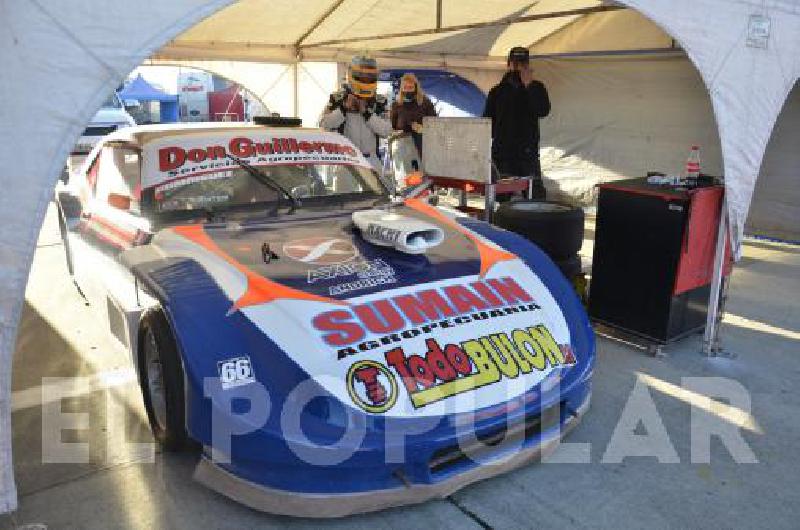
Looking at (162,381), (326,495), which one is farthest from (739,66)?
(162,381)

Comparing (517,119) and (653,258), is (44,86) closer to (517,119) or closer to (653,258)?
(653,258)

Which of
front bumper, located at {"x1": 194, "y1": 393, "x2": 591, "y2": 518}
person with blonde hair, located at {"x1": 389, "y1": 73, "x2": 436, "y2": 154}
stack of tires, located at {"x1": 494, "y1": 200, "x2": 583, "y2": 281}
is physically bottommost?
front bumper, located at {"x1": 194, "y1": 393, "x2": 591, "y2": 518}

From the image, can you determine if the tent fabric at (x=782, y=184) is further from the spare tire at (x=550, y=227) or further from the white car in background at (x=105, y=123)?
the white car in background at (x=105, y=123)

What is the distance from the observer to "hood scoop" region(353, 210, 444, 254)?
9.95ft

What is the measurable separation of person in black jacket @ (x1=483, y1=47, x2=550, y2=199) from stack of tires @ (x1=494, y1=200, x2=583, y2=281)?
1441 mm

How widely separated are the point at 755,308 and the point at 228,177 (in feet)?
13.2

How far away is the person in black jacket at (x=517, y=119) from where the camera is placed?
6.06 m

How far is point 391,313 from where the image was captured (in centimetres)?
262

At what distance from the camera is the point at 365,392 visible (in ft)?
7.72

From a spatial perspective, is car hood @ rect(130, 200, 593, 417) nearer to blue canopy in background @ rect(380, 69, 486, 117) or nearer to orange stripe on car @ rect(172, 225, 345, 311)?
orange stripe on car @ rect(172, 225, 345, 311)

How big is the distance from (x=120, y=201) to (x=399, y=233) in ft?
5.39

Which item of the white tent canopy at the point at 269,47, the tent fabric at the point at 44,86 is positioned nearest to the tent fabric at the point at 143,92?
the white tent canopy at the point at 269,47

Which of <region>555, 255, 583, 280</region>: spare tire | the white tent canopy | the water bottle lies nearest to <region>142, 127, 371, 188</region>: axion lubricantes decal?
the white tent canopy

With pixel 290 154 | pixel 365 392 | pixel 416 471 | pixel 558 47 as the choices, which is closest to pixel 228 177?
pixel 290 154
